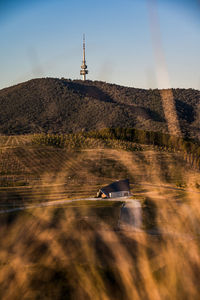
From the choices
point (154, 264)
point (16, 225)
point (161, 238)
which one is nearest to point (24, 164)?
point (16, 225)

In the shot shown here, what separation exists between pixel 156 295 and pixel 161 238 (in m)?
7.16

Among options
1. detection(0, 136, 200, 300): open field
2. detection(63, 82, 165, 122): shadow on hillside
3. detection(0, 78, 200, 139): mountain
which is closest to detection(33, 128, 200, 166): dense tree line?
detection(0, 78, 200, 139): mountain

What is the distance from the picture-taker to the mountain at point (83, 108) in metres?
80.2

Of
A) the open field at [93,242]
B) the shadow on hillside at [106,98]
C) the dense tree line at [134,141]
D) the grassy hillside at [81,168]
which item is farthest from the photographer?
the shadow on hillside at [106,98]

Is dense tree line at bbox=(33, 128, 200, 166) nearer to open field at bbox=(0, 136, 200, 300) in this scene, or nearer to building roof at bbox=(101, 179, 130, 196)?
open field at bbox=(0, 136, 200, 300)

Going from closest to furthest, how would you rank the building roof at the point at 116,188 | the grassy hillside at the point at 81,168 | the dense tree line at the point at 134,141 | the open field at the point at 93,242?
1. the open field at the point at 93,242
2. the building roof at the point at 116,188
3. the grassy hillside at the point at 81,168
4. the dense tree line at the point at 134,141

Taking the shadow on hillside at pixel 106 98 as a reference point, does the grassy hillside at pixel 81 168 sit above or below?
below

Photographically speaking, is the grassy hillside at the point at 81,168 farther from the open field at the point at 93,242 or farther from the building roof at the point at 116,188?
the building roof at the point at 116,188

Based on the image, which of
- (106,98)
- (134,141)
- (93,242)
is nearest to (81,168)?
(134,141)

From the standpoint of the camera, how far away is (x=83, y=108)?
332 ft

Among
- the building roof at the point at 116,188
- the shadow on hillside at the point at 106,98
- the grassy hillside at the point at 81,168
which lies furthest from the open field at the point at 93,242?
the shadow on hillside at the point at 106,98

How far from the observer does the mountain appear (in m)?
80.2

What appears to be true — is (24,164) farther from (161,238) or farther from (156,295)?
(156,295)

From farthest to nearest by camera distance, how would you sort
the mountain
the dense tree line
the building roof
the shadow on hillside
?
the shadow on hillside → the mountain → the dense tree line → the building roof
